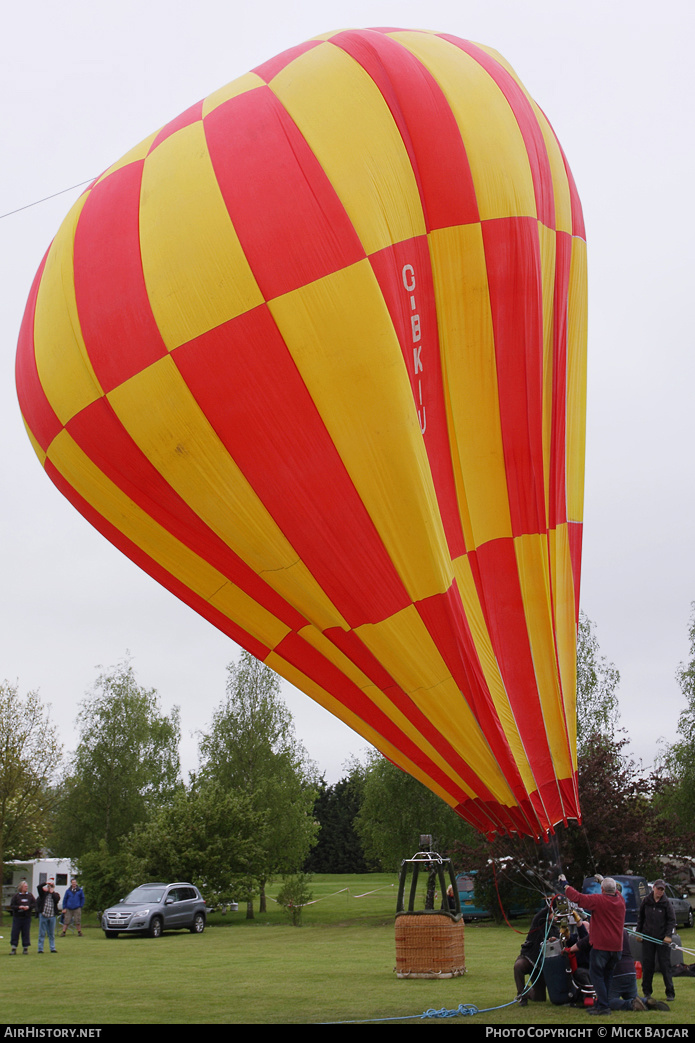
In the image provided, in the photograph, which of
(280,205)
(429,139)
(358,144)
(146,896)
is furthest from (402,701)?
(146,896)

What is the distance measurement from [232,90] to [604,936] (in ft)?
25.4

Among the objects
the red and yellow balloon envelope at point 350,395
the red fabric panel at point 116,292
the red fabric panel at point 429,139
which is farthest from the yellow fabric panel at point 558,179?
the red fabric panel at point 116,292

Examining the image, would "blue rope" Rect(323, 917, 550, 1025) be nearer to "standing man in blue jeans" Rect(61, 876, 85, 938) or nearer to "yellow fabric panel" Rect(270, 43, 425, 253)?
"yellow fabric panel" Rect(270, 43, 425, 253)

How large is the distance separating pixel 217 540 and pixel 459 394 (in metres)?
2.23

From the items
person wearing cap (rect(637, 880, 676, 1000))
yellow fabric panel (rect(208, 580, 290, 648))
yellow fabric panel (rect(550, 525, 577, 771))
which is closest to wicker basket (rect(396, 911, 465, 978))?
person wearing cap (rect(637, 880, 676, 1000))

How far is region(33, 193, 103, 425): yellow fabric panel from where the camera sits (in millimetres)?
7672

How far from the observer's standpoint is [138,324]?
7324 millimetres

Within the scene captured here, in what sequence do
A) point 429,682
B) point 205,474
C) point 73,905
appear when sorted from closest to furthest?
point 429,682 < point 205,474 < point 73,905

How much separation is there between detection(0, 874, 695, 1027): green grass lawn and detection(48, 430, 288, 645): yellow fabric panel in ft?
10.9

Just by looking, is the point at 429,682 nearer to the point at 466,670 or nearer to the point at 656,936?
the point at 466,670

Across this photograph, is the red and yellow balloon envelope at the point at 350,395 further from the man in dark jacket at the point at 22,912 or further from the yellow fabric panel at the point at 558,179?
the man in dark jacket at the point at 22,912

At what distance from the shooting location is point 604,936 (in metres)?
8.34

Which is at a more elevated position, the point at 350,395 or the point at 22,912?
the point at 350,395

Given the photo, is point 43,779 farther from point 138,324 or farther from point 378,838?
point 138,324
